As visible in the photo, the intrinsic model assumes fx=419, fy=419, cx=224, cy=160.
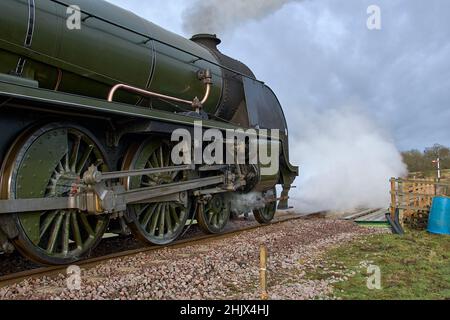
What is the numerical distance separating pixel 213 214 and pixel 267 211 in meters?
2.05

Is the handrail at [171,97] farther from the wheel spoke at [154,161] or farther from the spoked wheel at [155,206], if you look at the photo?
the wheel spoke at [154,161]

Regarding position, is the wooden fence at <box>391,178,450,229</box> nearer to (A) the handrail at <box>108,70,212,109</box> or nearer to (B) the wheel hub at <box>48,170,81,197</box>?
(A) the handrail at <box>108,70,212,109</box>

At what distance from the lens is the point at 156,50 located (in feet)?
17.4

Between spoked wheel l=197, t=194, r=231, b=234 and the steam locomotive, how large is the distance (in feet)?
0.08

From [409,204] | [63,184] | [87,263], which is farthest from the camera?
[409,204]

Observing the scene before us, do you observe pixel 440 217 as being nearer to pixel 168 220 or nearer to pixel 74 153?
pixel 168 220

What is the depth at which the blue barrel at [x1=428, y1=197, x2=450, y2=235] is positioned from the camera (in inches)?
290

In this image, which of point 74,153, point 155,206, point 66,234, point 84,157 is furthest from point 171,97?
point 66,234

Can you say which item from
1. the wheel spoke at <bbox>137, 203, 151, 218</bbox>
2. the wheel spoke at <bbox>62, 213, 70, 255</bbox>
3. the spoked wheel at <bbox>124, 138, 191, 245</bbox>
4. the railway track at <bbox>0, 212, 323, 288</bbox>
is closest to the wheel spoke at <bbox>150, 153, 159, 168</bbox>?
the spoked wheel at <bbox>124, 138, 191, 245</bbox>

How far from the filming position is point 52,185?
3.99 m

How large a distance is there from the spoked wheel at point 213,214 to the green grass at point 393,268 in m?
1.97

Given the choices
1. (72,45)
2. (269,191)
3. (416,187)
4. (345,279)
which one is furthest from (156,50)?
(416,187)

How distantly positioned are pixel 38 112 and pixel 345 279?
3250mm
